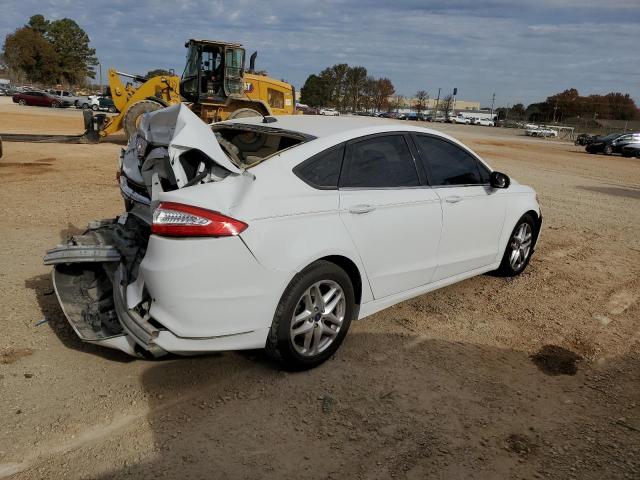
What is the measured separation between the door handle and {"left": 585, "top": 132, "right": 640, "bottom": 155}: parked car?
3224 cm

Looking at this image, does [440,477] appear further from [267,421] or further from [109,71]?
[109,71]

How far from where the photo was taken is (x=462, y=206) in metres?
4.68

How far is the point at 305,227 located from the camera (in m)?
3.39

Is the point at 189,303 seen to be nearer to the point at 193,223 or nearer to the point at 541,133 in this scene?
the point at 193,223

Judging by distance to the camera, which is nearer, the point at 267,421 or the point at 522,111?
the point at 267,421

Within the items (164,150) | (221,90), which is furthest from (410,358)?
(221,90)

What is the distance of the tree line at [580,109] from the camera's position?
9187 cm

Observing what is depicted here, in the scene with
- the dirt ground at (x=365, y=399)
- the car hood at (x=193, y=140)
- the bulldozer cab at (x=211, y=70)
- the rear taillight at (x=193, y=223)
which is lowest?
the dirt ground at (x=365, y=399)

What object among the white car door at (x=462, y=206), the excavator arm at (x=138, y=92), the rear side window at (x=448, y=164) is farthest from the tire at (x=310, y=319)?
the excavator arm at (x=138, y=92)

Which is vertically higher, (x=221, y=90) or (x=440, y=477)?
(x=221, y=90)

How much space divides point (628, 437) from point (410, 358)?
Result: 1452mm

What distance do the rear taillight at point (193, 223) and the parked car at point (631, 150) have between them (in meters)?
33.1

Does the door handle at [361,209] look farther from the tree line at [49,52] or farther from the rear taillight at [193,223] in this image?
the tree line at [49,52]

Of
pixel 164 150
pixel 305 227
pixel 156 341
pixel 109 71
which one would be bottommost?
pixel 156 341
